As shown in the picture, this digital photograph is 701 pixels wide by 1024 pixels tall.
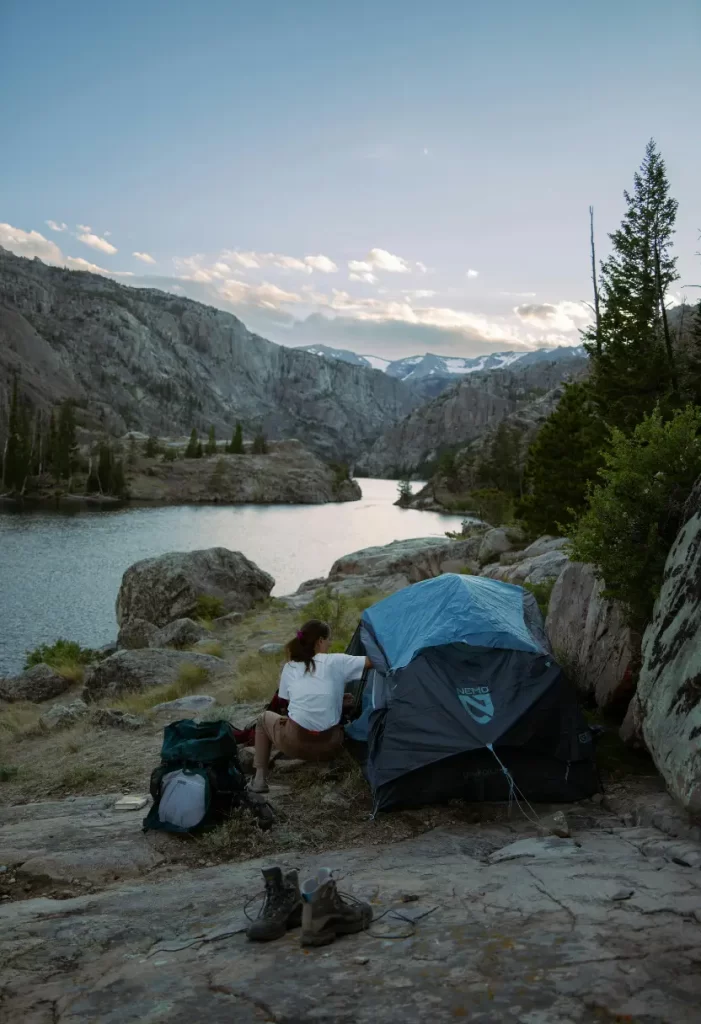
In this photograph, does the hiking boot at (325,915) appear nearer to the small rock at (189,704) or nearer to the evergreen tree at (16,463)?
the small rock at (189,704)

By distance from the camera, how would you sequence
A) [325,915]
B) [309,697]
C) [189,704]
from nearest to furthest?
[325,915] → [309,697] → [189,704]

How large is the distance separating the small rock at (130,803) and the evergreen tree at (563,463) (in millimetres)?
22543

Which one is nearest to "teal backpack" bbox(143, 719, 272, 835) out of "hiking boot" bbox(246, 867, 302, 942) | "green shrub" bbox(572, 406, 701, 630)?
"hiking boot" bbox(246, 867, 302, 942)

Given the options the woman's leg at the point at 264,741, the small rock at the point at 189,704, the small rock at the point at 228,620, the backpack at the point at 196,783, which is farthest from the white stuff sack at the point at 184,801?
the small rock at the point at 228,620

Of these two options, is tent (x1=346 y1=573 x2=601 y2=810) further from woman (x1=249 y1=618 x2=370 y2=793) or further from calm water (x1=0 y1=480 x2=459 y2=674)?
calm water (x1=0 y1=480 x2=459 y2=674)

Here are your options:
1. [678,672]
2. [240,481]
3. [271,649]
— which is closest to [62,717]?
[271,649]

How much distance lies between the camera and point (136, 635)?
2220 cm

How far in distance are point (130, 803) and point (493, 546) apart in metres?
22.8

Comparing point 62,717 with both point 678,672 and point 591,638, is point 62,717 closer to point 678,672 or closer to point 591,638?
point 591,638

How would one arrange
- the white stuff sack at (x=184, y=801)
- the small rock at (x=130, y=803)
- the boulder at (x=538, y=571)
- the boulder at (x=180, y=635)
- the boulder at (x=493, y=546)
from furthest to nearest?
the boulder at (x=493, y=546)
the boulder at (x=180, y=635)
the boulder at (x=538, y=571)
the small rock at (x=130, y=803)
the white stuff sack at (x=184, y=801)

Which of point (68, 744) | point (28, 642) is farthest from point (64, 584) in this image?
point (68, 744)

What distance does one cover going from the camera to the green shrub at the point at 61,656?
→ 20.4m

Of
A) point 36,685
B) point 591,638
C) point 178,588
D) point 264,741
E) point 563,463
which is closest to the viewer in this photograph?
point 264,741

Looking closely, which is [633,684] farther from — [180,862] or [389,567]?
[389,567]
